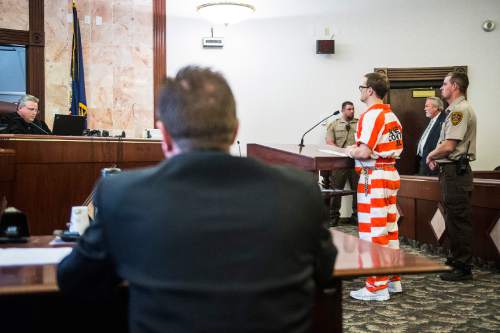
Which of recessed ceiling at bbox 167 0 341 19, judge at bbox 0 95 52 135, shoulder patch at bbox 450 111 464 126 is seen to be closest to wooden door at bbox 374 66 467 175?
recessed ceiling at bbox 167 0 341 19

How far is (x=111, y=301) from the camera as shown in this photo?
4.84 feet

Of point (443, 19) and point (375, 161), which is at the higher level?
point (443, 19)

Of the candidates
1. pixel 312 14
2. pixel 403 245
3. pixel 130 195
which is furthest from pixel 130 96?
pixel 130 195

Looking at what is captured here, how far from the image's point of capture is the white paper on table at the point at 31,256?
144 centimetres

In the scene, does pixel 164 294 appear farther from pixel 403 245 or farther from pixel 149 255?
pixel 403 245

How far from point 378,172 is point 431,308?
2.95 ft

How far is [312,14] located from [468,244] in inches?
174

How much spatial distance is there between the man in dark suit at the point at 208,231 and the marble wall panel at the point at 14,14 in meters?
5.85

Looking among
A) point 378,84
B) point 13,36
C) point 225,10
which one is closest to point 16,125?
point 13,36

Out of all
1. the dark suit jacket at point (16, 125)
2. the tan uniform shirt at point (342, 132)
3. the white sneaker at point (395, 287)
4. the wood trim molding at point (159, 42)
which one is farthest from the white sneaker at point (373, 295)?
the wood trim molding at point (159, 42)

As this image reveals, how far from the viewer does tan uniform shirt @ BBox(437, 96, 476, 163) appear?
3.84 meters

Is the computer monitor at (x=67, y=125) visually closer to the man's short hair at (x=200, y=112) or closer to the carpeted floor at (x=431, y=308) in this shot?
the carpeted floor at (x=431, y=308)

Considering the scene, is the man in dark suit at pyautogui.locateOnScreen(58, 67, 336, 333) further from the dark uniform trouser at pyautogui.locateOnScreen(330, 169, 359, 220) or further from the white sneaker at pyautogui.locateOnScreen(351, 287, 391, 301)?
the dark uniform trouser at pyautogui.locateOnScreen(330, 169, 359, 220)

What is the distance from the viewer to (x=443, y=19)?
23.5 ft
